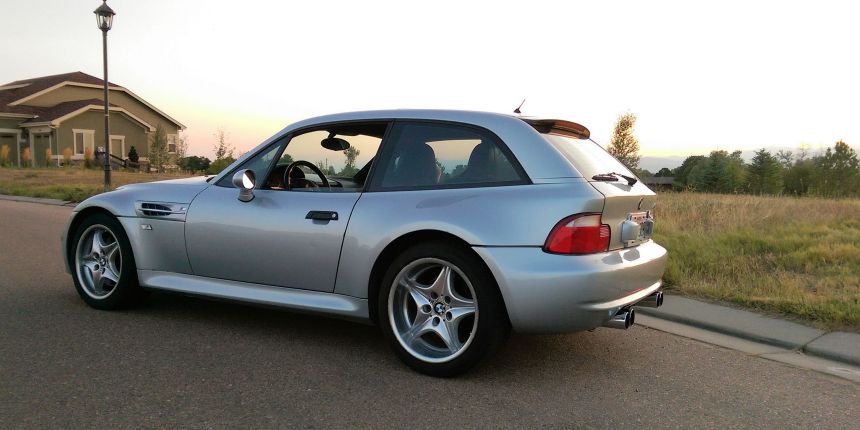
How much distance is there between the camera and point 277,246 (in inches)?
166

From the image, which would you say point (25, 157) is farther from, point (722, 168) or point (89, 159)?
point (722, 168)

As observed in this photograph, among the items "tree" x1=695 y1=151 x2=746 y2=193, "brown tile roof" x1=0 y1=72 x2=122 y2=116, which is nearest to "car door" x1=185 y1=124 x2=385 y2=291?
"tree" x1=695 y1=151 x2=746 y2=193

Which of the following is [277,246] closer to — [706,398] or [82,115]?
[706,398]

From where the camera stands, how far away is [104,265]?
200 inches

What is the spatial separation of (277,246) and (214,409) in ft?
4.11

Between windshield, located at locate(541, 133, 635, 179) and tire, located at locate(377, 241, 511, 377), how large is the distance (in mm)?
843

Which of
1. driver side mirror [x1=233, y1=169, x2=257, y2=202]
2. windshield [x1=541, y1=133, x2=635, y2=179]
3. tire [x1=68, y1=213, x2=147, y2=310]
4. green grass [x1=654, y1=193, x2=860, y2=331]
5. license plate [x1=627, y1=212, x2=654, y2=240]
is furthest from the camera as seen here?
green grass [x1=654, y1=193, x2=860, y2=331]

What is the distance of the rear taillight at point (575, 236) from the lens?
3438mm

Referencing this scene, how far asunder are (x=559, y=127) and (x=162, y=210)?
9.44ft

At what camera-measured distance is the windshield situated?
12.6ft

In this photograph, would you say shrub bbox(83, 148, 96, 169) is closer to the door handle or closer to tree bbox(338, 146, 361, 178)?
tree bbox(338, 146, 361, 178)

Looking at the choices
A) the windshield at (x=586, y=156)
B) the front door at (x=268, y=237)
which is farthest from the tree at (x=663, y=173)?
the front door at (x=268, y=237)

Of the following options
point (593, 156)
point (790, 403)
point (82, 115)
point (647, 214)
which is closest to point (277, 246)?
point (593, 156)

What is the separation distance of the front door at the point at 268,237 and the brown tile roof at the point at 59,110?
40159mm
